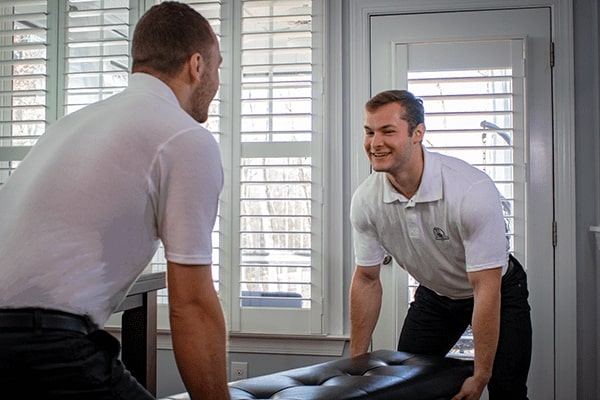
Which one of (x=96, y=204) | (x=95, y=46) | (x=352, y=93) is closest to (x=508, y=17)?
(x=352, y=93)

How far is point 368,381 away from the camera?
60.9 inches

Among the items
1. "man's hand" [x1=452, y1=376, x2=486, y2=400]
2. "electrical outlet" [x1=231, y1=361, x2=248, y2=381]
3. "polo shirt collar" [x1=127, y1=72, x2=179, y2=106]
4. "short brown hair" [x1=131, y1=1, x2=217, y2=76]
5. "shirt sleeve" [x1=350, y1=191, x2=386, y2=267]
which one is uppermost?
"short brown hair" [x1=131, y1=1, x2=217, y2=76]

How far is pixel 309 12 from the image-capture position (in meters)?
2.92

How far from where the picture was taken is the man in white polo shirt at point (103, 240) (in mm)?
1048

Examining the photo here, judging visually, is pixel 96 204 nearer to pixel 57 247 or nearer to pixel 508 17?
pixel 57 247

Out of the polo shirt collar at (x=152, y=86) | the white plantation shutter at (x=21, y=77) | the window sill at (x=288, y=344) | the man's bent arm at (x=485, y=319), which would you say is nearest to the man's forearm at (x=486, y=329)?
the man's bent arm at (x=485, y=319)

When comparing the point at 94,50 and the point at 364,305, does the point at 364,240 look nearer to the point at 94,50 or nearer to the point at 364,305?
the point at 364,305

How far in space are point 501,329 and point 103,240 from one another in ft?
4.70

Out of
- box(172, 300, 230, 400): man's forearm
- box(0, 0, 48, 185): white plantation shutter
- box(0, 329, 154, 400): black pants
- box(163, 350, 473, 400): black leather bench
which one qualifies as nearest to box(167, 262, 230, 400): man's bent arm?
box(172, 300, 230, 400): man's forearm

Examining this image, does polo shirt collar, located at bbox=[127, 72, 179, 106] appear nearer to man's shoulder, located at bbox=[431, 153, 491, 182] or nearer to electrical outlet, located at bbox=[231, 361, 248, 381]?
Result: man's shoulder, located at bbox=[431, 153, 491, 182]

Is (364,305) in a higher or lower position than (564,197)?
lower

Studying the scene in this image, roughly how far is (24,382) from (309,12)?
2.25 metres

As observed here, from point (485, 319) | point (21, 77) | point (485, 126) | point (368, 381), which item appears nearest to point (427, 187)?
point (485, 319)

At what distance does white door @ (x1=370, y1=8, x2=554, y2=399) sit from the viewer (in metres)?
2.78
